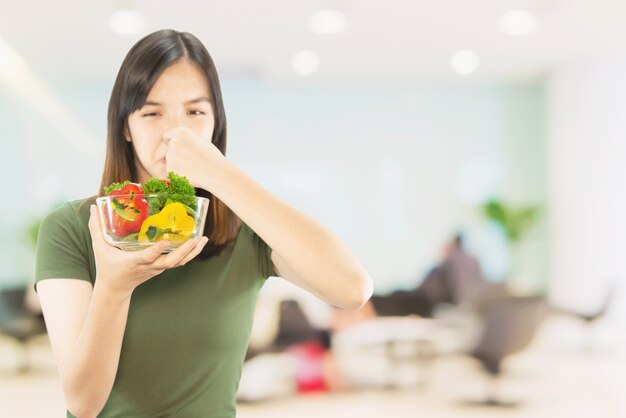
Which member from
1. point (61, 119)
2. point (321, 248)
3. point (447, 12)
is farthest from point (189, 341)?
point (61, 119)

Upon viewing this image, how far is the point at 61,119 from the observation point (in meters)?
8.27

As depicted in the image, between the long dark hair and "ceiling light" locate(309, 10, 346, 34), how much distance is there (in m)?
4.77

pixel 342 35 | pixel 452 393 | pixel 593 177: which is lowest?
pixel 452 393

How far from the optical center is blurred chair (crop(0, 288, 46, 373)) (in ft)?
19.2

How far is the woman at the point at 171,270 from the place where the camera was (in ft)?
2.66

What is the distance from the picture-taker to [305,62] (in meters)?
7.62

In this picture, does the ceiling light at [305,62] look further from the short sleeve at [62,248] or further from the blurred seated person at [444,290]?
the short sleeve at [62,248]

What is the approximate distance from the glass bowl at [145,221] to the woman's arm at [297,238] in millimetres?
65

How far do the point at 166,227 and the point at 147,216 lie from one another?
0.03m

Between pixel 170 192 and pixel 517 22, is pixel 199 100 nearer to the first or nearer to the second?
pixel 170 192

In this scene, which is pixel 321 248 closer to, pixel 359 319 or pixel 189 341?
pixel 189 341

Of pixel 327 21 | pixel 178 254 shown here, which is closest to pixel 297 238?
pixel 178 254

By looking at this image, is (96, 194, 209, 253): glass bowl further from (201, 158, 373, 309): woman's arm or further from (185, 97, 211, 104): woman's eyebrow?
(185, 97, 211, 104): woman's eyebrow

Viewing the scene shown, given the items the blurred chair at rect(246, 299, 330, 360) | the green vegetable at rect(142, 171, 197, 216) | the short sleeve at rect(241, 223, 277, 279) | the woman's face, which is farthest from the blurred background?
the green vegetable at rect(142, 171, 197, 216)
